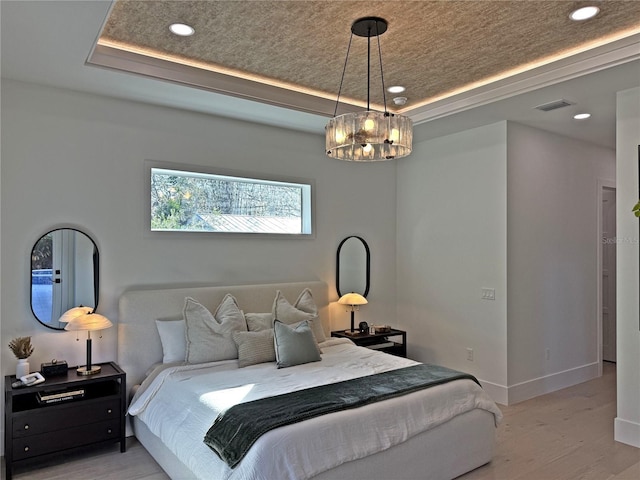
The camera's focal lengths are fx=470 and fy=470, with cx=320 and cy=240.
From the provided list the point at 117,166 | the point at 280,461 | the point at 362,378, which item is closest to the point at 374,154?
the point at 362,378

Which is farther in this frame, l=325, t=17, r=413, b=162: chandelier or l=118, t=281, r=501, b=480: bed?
l=325, t=17, r=413, b=162: chandelier

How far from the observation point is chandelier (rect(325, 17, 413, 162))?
2.79 metres

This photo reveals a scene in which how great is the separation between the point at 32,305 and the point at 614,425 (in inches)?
181

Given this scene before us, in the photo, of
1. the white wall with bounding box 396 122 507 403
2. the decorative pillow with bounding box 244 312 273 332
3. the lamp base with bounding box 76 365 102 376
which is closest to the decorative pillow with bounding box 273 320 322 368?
the decorative pillow with bounding box 244 312 273 332

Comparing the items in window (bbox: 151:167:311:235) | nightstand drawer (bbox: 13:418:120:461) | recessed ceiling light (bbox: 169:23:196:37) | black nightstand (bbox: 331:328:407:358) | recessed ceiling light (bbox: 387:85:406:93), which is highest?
recessed ceiling light (bbox: 169:23:196:37)

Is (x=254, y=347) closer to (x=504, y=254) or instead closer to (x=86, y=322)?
(x=86, y=322)

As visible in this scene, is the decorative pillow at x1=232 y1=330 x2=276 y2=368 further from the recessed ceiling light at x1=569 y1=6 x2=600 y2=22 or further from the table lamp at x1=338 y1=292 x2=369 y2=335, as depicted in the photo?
the recessed ceiling light at x1=569 y1=6 x2=600 y2=22

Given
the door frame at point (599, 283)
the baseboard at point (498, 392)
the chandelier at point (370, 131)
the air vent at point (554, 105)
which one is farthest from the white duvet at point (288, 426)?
the door frame at point (599, 283)

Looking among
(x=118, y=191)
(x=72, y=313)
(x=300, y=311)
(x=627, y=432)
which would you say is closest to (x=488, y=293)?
(x=627, y=432)

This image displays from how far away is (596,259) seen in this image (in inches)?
212

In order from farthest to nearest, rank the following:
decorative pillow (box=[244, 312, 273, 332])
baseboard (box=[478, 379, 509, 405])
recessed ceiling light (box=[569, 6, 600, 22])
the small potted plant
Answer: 1. baseboard (box=[478, 379, 509, 405])
2. decorative pillow (box=[244, 312, 273, 332])
3. the small potted plant
4. recessed ceiling light (box=[569, 6, 600, 22])

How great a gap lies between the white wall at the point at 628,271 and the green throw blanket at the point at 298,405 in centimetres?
139

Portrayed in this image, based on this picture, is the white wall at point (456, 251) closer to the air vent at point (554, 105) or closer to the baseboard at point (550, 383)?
the baseboard at point (550, 383)

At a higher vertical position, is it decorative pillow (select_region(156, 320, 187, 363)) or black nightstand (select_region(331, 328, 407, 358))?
decorative pillow (select_region(156, 320, 187, 363))
